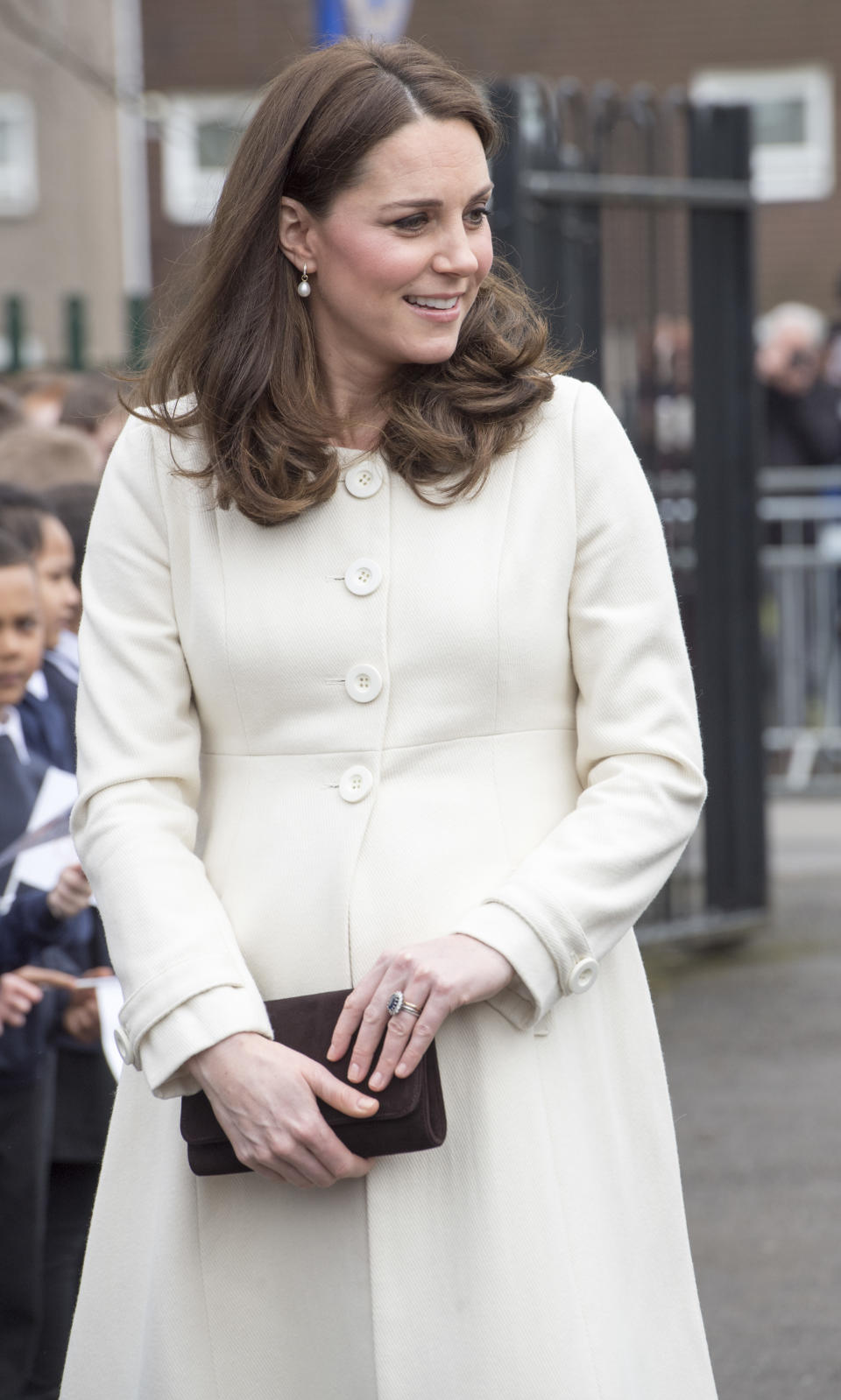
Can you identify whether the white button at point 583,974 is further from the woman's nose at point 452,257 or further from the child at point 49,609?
the child at point 49,609

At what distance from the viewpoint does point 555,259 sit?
6223 mm

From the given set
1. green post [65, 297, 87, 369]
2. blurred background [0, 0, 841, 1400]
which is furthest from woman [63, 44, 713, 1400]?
green post [65, 297, 87, 369]

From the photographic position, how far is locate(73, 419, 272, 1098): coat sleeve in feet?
7.47

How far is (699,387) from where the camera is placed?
6902 mm

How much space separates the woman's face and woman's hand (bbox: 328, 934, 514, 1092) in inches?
27.2

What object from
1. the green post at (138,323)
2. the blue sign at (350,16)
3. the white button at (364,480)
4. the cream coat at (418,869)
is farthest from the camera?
the green post at (138,323)

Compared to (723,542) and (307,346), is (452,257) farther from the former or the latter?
(723,542)

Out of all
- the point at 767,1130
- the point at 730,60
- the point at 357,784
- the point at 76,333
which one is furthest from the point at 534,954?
the point at 730,60

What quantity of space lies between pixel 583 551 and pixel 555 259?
13.1 feet

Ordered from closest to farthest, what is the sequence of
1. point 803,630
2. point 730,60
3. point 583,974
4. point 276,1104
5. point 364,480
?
point 276,1104, point 583,974, point 364,480, point 803,630, point 730,60

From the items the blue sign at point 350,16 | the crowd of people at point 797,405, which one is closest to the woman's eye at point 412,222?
the blue sign at point 350,16

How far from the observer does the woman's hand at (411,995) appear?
2219mm

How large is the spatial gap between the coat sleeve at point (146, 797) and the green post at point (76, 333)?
7.26m

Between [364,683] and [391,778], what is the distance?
0.38 feet
